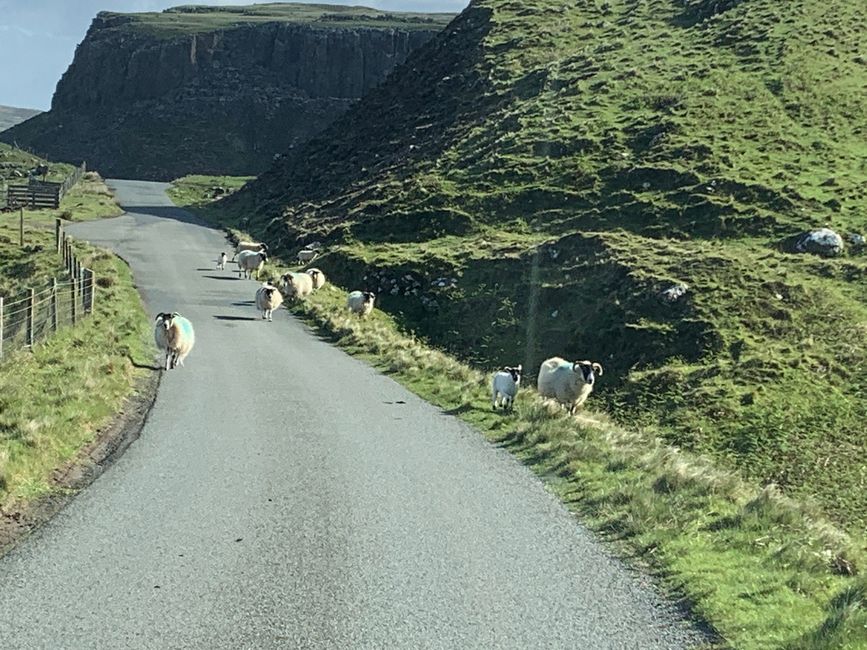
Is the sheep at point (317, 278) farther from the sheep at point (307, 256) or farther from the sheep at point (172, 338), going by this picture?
the sheep at point (172, 338)

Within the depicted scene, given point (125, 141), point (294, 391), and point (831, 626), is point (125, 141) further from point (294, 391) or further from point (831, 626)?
point (831, 626)

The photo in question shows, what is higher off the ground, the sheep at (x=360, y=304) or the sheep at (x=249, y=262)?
the sheep at (x=249, y=262)

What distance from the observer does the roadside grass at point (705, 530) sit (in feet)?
25.1

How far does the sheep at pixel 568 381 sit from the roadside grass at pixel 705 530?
966 mm

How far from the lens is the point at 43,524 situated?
31.3 ft

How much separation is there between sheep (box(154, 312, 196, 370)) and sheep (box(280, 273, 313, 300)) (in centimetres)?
1528

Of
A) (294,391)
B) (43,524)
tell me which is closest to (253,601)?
(43,524)

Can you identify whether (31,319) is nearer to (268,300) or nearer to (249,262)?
(268,300)

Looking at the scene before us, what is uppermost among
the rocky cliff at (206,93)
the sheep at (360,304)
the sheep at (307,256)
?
the rocky cliff at (206,93)

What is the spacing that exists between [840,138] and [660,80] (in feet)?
51.1

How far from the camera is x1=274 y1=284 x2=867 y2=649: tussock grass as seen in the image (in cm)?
766

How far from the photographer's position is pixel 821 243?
37531 mm

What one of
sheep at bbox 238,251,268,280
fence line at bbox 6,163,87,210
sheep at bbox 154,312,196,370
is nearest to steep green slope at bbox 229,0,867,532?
sheep at bbox 238,251,268,280

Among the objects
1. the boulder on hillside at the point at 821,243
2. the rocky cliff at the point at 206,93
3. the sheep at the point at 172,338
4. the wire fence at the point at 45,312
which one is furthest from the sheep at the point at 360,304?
the rocky cliff at the point at 206,93
